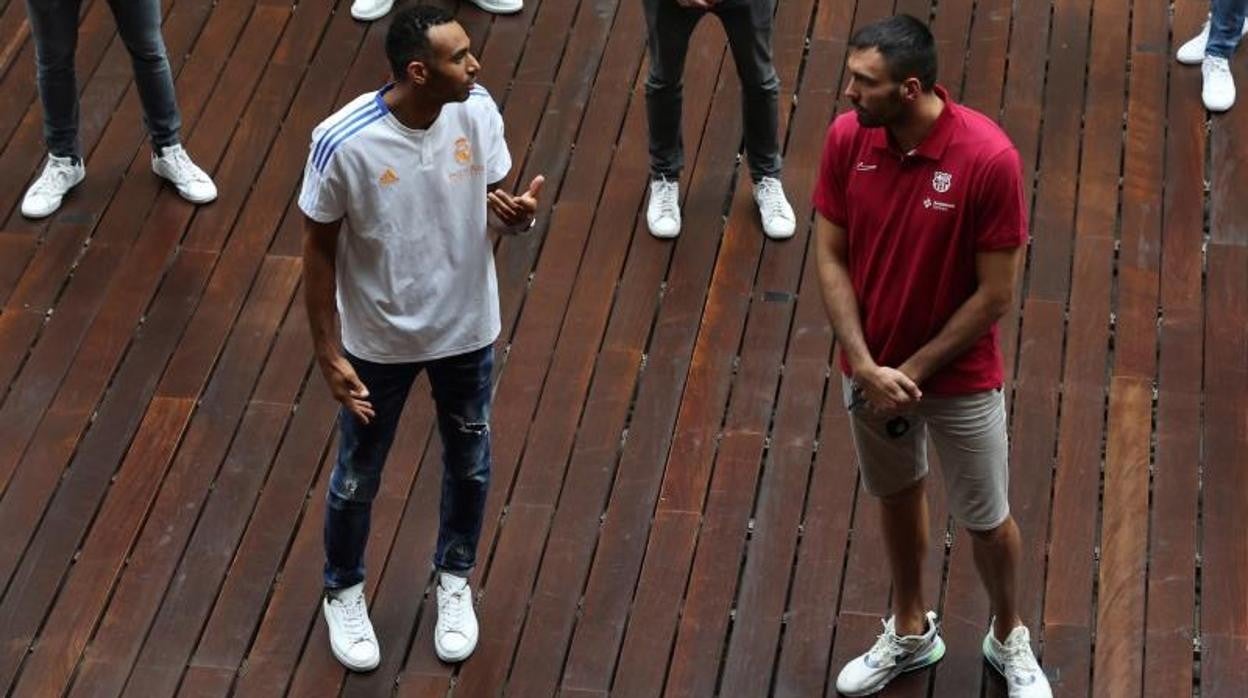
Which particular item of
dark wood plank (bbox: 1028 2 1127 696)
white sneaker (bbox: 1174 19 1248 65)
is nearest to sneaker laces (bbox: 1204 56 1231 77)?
white sneaker (bbox: 1174 19 1248 65)

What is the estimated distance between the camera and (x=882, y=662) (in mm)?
4418

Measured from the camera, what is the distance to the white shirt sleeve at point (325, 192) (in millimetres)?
3889

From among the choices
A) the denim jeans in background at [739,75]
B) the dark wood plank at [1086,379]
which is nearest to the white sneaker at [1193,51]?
the dark wood plank at [1086,379]

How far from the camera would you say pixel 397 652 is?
4598 millimetres

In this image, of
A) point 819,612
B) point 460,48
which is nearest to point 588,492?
point 819,612

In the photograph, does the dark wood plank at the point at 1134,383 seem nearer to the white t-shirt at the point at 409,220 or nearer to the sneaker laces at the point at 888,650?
the sneaker laces at the point at 888,650

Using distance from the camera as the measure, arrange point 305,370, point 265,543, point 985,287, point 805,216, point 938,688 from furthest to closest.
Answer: point 805,216, point 305,370, point 265,543, point 938,688, point 985,287

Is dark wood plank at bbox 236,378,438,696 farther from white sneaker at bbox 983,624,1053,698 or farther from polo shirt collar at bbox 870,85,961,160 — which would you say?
polo shirt collar at bbox 870,85,961,160

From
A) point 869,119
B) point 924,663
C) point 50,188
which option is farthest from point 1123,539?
point 50,188

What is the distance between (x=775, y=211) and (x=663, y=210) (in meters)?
0.30

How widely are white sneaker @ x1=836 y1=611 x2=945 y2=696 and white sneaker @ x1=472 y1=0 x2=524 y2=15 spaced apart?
2606mm

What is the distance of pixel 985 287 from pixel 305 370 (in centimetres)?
206

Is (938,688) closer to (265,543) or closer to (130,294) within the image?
(265,543)

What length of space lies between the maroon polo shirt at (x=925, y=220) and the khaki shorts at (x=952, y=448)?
0.07 m
